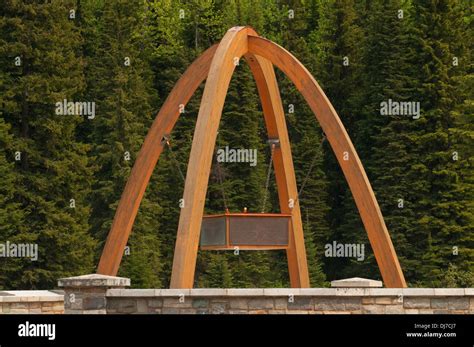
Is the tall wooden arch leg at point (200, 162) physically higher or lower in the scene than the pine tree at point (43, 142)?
lower

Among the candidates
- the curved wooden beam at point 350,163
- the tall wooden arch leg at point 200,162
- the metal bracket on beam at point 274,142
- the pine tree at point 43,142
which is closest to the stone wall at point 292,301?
the tall wooden arch leg at point 200,162

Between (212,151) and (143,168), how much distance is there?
3268 mm

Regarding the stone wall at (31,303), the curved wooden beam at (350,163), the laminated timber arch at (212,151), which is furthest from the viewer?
the curved wooden beam at (350,163)

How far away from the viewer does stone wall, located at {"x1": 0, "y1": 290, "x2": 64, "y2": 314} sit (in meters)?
20.9

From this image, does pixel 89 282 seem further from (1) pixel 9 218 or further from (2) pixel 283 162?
(1) pixel 9 218

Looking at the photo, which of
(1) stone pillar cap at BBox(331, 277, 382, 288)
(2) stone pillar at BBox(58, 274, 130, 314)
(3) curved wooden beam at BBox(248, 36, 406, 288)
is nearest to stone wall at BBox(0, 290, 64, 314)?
(2) stone pillar at BBox(58, 274, 130, 314)

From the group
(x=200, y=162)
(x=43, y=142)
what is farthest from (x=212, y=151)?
(x=43, y=142)

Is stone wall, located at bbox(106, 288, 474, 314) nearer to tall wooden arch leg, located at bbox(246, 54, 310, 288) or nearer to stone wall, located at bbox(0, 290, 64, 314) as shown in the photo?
stone wall, located at bbox(0, 290, 64, 314)

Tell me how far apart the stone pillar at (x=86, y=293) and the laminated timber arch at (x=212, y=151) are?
108 inches

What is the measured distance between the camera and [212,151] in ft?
79.3

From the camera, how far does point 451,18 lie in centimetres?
4678

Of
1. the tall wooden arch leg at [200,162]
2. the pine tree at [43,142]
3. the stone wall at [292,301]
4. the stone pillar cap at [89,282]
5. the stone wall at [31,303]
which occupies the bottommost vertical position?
the stone wall at [292,301]

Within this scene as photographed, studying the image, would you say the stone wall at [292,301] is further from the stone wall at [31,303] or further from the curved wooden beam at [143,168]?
the curved wooden beam at [143,168]

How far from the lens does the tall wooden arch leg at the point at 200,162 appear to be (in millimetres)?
22984
